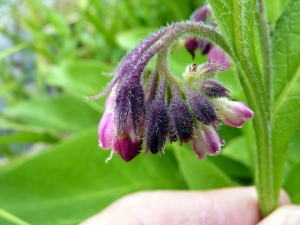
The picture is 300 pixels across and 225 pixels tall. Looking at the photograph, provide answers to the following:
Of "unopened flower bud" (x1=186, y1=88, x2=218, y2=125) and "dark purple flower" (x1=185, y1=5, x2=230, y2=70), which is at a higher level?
"dark purple flower" (x1=185, y1=5, x2=230, y2=70)

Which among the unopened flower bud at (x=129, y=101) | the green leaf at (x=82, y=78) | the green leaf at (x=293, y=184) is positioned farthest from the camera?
the green leaf at (x=82, y=78)

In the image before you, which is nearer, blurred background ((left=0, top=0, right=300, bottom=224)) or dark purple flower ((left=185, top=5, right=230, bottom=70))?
dark purple flower ((left=185, top=5, right=230, bottom=70))

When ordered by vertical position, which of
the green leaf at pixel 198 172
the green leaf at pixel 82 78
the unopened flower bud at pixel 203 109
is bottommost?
the unopened flower bud at pixel 203 109

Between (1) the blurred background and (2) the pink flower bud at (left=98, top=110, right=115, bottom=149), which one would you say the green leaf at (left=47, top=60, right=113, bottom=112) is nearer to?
(1) the blurred background

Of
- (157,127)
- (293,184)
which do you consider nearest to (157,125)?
(157,127)

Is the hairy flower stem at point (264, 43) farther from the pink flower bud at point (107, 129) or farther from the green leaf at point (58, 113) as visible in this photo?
the green leaf at point (58, 113)

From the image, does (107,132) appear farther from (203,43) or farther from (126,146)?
(203,43)

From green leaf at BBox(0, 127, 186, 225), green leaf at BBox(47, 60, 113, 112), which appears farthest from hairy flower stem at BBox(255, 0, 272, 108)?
green leaf at BBox(47, 60, 113, 112)

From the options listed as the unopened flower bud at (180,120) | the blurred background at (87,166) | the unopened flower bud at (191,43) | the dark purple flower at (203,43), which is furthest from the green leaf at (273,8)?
the unopened flower bud at (180,120)
